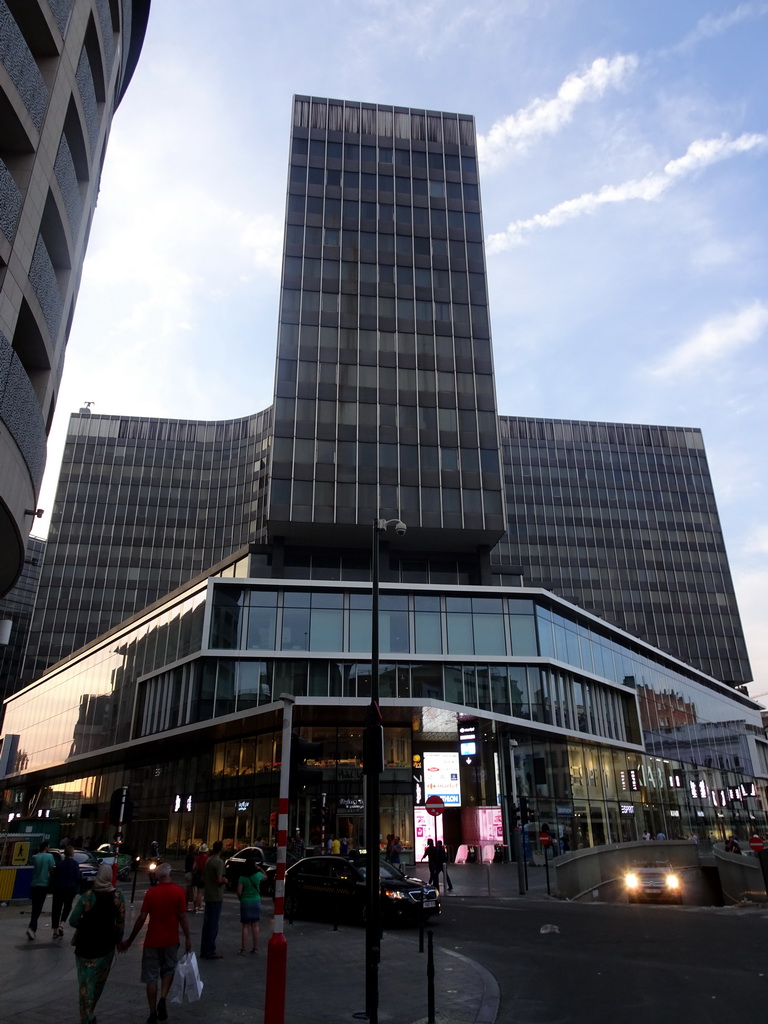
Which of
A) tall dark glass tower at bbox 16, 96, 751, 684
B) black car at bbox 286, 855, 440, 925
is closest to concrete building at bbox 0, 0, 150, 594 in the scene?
black car at bbox 286, 855, 440, 925

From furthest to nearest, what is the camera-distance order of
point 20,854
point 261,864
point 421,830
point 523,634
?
point 523,634 → point 421,830 → point 20,854 → point 261,864

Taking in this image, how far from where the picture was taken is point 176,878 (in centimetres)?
3384

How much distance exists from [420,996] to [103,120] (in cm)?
2175

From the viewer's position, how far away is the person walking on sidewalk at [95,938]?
7570 mm

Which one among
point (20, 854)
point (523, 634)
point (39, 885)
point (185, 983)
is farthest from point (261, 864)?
point (523, 634)

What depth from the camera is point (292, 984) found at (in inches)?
433

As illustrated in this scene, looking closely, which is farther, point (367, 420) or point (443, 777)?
point (367, 420)

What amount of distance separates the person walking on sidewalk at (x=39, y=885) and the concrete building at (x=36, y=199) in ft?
19.8

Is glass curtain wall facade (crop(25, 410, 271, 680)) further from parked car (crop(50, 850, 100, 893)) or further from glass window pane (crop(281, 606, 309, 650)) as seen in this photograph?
parked car (crop(50, 850, 100, 893))

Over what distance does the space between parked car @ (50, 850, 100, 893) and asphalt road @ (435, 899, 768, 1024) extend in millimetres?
12735

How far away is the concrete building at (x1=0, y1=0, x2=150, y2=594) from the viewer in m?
12.9

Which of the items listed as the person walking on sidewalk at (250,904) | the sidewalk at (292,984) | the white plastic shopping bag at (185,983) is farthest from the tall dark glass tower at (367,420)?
the white plastic shopping bag at (185,983)

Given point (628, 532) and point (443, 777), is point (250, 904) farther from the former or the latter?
point (628, 532)

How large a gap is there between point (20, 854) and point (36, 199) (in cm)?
2170
